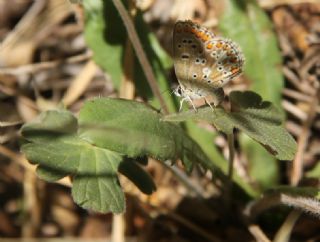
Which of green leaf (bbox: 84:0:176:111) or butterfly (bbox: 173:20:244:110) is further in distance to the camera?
green leaf (bbox: 84:0:176:111)

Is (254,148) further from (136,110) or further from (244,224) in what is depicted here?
(136,110)

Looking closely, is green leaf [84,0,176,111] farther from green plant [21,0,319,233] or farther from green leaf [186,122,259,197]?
green plant [21,0,319,233]

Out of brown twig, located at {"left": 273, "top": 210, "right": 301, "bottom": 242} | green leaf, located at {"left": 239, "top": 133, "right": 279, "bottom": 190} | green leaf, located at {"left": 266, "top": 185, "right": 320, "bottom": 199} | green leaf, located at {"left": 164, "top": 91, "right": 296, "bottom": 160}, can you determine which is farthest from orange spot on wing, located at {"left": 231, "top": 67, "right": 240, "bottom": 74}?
green leaf, located at {"left": 239, "top": 133, "right": 279, "bottom": 190}

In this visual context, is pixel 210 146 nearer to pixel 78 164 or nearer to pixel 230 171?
pixel 230 171

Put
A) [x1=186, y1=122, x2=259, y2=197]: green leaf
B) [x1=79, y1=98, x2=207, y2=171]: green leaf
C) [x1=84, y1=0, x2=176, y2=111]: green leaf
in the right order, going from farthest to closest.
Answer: [x1=186, y1=122, x2=259, y2=197]: green leaf, [x1=84, y1=0, x2=176, y2=111]: green leaf, [x1=79, y1=98, x2=207, y2=171]: green leaf

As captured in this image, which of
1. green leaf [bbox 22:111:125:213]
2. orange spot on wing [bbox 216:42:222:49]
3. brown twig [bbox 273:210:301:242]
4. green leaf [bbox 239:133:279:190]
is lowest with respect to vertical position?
green leaf [bbox 239:133:279:190]

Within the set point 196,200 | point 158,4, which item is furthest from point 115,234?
point 158,4

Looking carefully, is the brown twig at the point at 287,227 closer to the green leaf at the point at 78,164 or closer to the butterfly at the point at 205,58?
the butterfly at the point at 205,58
